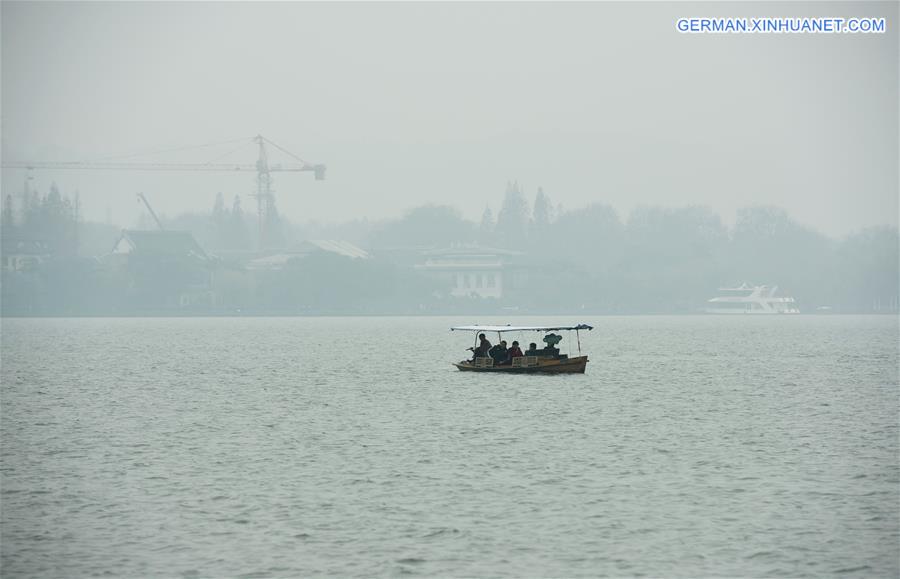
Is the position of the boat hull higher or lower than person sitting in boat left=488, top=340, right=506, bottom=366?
lower

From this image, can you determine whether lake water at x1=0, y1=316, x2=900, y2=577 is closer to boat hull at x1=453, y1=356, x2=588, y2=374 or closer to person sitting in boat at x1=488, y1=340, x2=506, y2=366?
boat hull at x1=453, y1=356, x2=588, y2=374

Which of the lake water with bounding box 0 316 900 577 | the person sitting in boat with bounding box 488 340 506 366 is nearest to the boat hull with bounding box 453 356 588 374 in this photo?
Answer: the person sitting in boat with bounding box 488 340 506 366

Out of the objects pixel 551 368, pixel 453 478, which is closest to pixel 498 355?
pixel 551 368

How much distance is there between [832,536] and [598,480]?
7.58m

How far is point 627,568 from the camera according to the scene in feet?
80.7

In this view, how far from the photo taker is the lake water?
83.8 feet

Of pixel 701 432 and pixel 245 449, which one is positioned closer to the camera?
pixel 245 449

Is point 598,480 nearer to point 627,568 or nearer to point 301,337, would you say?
point 627,568

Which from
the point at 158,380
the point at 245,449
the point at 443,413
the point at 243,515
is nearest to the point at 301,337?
the point at 158,380

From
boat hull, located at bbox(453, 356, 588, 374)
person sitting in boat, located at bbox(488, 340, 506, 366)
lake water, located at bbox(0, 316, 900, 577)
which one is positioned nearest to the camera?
lake water, located at bbox(0, 316, 900, 577)

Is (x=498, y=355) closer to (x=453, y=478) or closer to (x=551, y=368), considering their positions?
(x=551, y=368)

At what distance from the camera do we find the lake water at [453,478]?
25.5 m

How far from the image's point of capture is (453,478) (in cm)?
3378

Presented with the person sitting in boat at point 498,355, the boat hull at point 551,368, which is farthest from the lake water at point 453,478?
the person sitting in boat at point 498,355
